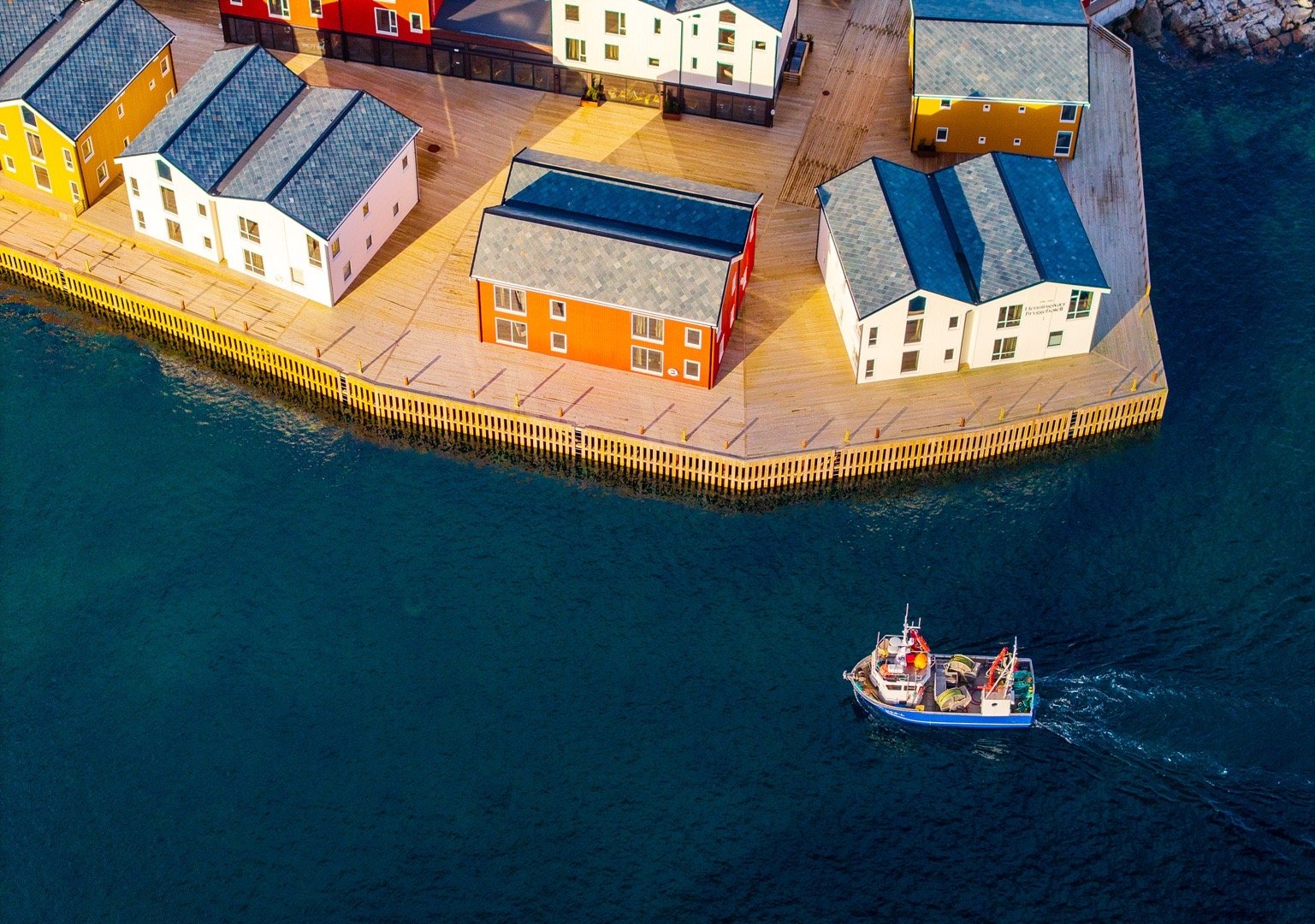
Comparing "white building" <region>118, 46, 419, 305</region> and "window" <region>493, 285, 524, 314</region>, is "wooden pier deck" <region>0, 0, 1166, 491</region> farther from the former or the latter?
"window" <region>493, 285, 524, 314</region>

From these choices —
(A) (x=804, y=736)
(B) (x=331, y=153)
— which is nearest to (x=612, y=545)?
(A) (x=804, y=736)

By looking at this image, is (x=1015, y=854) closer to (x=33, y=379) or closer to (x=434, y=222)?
(x=434, y=222)

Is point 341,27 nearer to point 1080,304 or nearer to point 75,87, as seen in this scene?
point 75,87

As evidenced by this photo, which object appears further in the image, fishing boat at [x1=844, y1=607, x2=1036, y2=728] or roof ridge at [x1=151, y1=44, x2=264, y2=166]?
roof ridge at [x1=151, y1=44, x2=264, y2=166]

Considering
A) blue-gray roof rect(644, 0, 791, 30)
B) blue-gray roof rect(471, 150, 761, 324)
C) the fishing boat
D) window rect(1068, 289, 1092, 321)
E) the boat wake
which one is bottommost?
the boat wake

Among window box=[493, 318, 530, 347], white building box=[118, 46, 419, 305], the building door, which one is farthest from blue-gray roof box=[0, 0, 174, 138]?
the building door

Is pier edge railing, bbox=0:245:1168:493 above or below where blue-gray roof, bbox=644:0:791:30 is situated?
below

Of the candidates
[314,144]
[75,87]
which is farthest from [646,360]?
[75,87]

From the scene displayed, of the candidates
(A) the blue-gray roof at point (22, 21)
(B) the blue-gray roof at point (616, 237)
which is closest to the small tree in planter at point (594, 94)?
(B) the blue-gray roof at point (616, 237)
